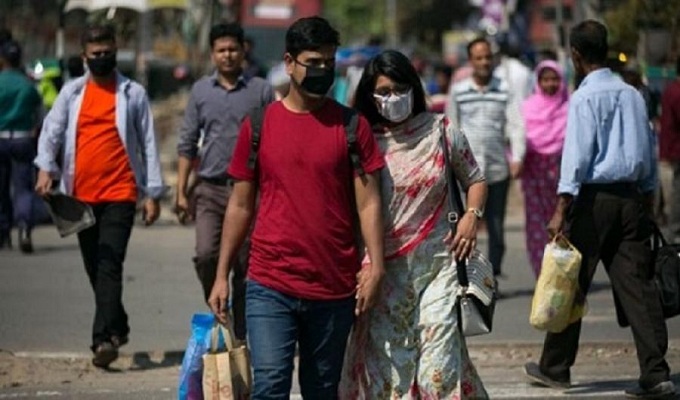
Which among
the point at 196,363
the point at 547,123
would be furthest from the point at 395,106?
the point at 547,123

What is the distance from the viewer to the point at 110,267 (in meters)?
9.75

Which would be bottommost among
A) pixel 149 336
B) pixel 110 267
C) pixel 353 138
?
pixel 149 336

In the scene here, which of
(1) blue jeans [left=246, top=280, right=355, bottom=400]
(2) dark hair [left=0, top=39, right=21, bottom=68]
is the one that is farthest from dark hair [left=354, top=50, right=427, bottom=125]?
(2) dark hair [left=0, top=39, right=21, bottom=68]

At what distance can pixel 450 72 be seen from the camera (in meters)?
23.1

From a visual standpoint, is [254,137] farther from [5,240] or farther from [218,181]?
[5,240]

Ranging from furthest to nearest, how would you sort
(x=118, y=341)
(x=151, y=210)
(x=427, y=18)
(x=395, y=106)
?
(x=427, y=18), (x=118, y=341), (x=151, y=210), (x=395, y=106)

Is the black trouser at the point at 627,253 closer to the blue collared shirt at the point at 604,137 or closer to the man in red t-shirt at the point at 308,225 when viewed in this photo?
the blue collared shirt at the point at 604,137

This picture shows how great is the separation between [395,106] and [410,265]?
62cm

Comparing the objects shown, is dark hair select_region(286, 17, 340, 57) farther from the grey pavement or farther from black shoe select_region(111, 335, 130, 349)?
black shoe select_region(111, 335, 130, 349)

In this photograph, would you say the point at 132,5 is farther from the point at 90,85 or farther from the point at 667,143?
the point at 90,85

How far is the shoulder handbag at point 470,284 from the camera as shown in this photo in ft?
22.2

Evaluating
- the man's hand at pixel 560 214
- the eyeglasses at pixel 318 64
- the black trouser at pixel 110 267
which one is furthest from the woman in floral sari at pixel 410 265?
the black trouser at pixel 110 267

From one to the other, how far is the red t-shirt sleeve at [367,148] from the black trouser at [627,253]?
7.51ft

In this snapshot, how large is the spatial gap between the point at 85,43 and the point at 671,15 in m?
11.6
